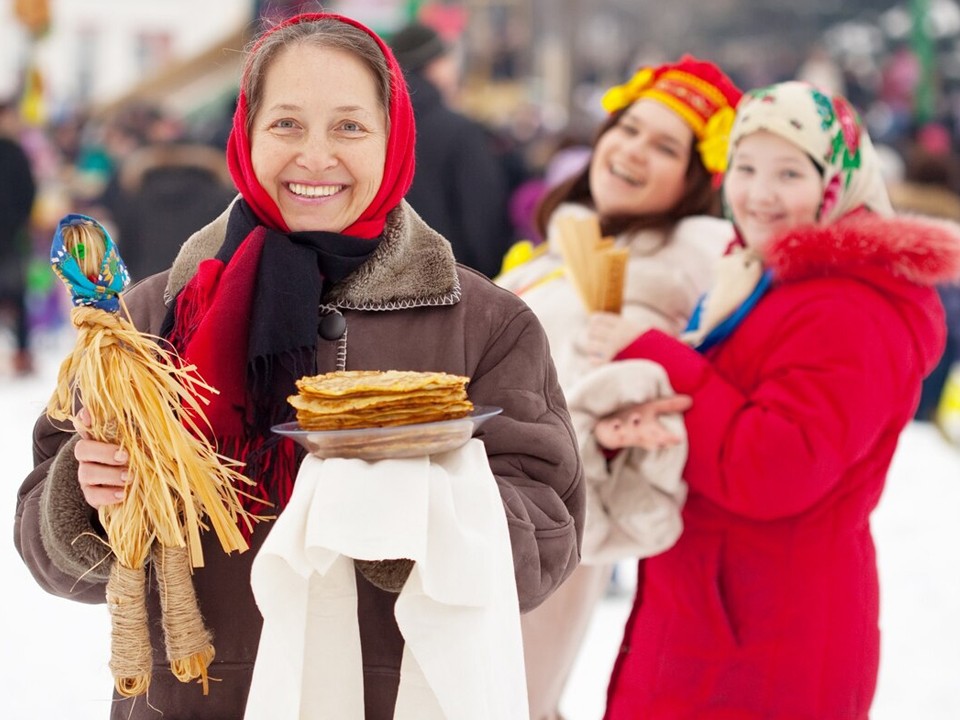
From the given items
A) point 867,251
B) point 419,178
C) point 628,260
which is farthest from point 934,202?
point 867,251

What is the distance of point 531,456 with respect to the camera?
164 centimetres

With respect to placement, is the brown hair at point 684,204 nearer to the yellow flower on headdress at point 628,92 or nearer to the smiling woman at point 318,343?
the yellow flower on headdress at point 628,92

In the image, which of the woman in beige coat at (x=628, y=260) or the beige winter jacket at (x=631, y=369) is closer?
the beige winter jacket at (x=631, y=369)

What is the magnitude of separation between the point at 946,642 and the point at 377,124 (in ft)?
11.6

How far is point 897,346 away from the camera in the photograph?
7.31 feet

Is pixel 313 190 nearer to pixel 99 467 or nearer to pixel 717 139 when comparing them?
pixel 99 467

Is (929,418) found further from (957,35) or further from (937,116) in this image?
(957,35)

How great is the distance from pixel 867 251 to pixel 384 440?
3.95 ft

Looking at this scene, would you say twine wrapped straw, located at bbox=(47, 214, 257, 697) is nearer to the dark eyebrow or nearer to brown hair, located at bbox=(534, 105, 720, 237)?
the dark eyebrow

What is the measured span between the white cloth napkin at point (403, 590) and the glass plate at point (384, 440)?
0.6 inches

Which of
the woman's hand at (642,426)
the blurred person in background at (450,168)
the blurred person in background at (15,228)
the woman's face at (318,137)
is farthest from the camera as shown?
the blurred person in background at (15,228)

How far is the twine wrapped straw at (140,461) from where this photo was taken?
1437 millimetres

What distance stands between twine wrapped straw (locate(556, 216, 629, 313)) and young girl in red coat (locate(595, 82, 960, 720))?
0.38 ft

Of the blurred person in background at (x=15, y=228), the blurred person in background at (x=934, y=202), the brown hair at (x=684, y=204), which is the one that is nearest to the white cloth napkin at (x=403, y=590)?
the brown hair at (x=684, y=204)
